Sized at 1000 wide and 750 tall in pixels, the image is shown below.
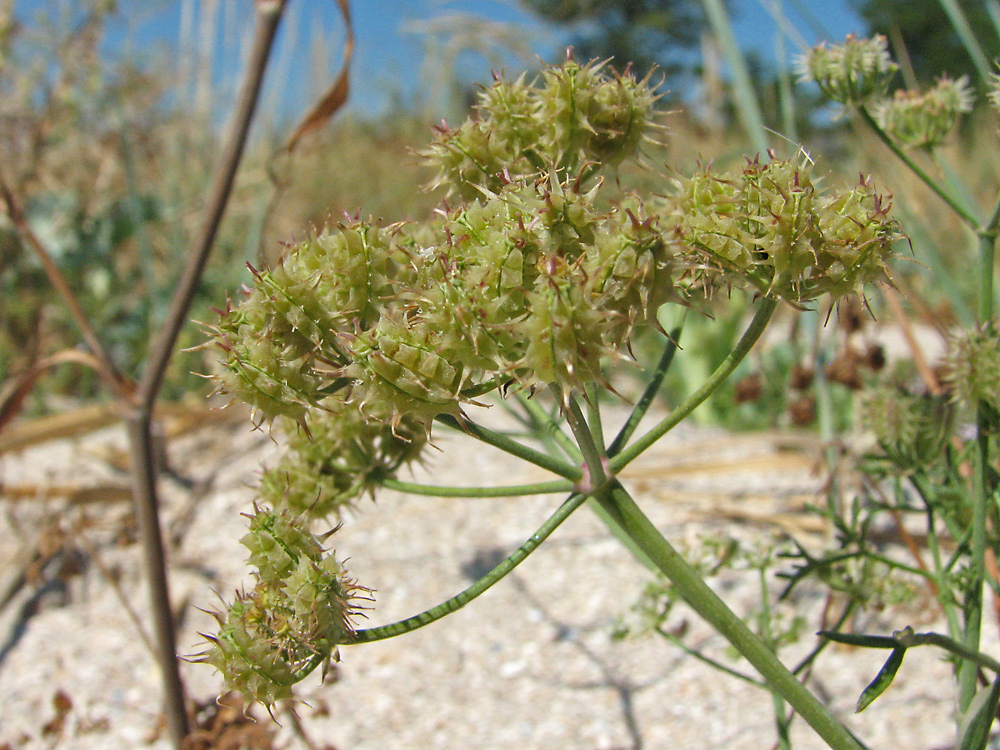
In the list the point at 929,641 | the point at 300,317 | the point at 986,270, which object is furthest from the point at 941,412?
the point at 300,317

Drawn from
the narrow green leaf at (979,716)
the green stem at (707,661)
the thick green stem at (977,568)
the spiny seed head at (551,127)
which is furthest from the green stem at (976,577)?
the spiny seed head at (551,127)

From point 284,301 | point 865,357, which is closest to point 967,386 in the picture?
point 284,301

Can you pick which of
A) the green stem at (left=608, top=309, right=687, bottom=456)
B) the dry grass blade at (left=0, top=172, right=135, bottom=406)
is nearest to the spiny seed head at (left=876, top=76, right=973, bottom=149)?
the green stem at (left=608, top=309, right=687, bottom=456)

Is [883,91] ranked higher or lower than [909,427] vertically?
higher

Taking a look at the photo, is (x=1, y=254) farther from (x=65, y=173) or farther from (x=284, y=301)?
(x=284, y=301)

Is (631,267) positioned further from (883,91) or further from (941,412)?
(941,412)

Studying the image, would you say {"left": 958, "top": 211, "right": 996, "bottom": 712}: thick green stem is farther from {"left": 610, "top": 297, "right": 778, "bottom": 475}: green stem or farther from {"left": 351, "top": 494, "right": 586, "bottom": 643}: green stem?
{"left": 351, "top": 494, "right": 586, "bottom": 643}: green stem

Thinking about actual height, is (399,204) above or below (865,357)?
above
